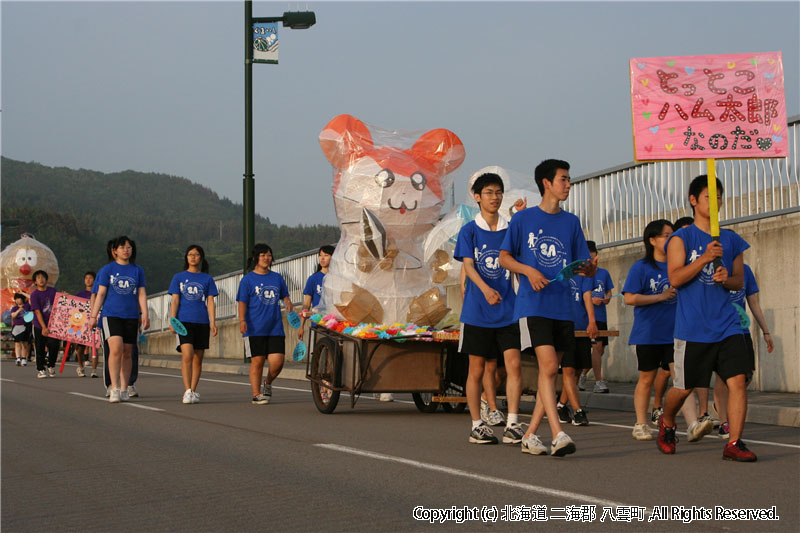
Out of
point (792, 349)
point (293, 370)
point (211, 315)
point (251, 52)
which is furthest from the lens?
point (251, 52)

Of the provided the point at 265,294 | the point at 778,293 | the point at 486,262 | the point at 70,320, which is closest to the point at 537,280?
the point at 486,262

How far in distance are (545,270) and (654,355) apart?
1.83m

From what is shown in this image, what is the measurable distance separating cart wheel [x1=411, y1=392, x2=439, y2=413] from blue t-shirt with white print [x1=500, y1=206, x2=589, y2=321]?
425 centimetres

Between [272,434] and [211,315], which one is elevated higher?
[211,315]

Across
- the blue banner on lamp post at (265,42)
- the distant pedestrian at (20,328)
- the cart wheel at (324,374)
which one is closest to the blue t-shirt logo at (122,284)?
the cart wheel at (324,374)

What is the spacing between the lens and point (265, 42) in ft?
74.4

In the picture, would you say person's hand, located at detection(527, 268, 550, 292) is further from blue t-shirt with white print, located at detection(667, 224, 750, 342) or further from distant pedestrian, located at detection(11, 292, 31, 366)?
distant pedestrian, located at detection(11, 292, 31, 366)

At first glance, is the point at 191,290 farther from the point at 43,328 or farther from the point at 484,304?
the point at 43,328

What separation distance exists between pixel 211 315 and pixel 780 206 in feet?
24.6

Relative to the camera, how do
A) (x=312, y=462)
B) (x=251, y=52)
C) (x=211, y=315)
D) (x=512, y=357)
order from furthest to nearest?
(x=251, y=52)
(x=211, y=315)
(x=512, y=357)
(x=312, y=462)

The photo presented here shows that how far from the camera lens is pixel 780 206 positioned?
13.1 m

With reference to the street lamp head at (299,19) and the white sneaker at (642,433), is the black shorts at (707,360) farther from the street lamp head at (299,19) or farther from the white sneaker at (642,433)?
the street lamp head at (299,19)

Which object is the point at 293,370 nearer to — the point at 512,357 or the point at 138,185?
the point at 512,357

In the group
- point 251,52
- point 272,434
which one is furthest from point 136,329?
point 251,52
